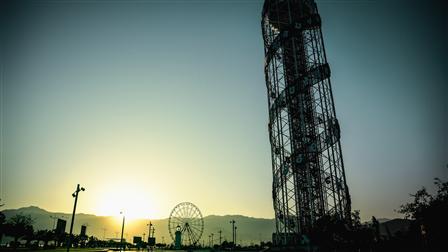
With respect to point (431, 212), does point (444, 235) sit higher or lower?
lower

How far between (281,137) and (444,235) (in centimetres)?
1656

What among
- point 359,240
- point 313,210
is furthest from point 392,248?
point 313,210

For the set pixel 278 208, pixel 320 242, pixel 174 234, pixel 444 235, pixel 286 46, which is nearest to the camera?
pixel 444 235

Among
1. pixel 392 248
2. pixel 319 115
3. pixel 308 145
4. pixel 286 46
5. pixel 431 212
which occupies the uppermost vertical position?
pixel 286 46

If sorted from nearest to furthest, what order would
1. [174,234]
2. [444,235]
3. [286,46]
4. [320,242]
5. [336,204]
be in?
[444,235] < [320,242] < [336,204] < [286,46] < [174,234]

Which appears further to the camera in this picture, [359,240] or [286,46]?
[286,46]

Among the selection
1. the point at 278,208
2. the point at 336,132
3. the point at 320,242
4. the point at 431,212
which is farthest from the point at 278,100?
the point at 431,212

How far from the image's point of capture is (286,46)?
1554 inches

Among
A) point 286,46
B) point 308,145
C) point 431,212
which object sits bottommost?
point 431,212

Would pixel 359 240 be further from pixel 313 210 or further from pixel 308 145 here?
pixel 308 145

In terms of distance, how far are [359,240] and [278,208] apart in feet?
32.2

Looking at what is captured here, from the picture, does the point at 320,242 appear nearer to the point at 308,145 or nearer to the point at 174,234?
the point at 308,145

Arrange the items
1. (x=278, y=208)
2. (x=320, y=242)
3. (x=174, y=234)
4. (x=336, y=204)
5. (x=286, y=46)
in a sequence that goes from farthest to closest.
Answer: (x=174, y=234) < (x=286, y=46) < (x=278, y=208) < (x=336, y=204) < (x=320, y=242)

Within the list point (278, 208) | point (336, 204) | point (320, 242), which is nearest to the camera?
point (320, 242)
